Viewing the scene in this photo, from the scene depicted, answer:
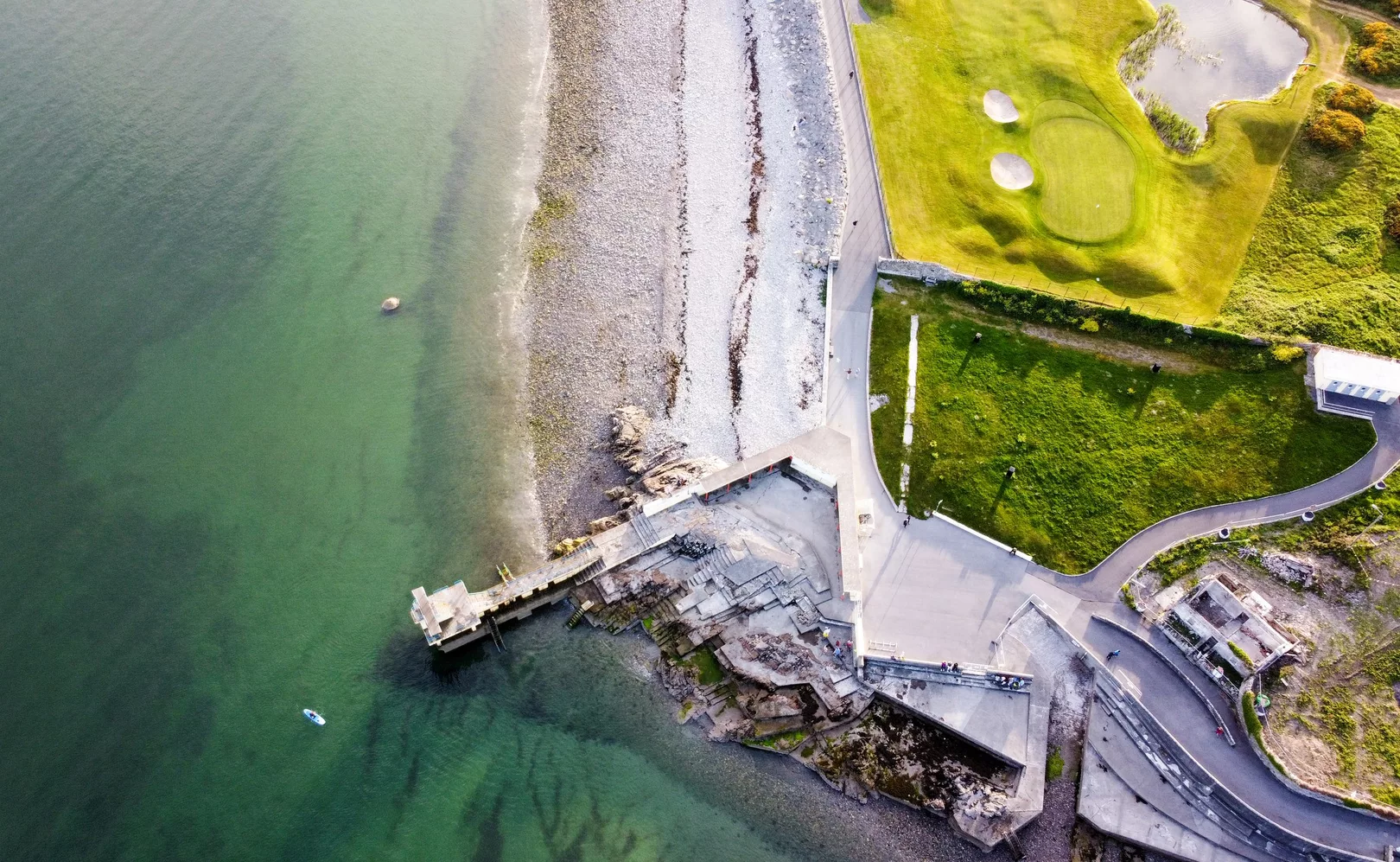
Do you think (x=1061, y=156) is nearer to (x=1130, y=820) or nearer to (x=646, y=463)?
(x=646, y=463)

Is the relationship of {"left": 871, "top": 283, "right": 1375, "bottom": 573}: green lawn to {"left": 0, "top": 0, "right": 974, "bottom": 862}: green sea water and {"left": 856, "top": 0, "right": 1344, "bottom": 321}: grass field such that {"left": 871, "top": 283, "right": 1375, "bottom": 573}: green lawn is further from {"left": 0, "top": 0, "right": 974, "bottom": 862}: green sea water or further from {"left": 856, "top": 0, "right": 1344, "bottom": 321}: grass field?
{"left": 0, "top": 0, "right": 974, "bottom": 862}: green sea water

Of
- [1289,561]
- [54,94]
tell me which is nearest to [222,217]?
[54,94]

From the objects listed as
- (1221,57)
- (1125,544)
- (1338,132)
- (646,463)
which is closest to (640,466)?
(646,463)

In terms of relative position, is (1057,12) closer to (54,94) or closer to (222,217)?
(222,217)

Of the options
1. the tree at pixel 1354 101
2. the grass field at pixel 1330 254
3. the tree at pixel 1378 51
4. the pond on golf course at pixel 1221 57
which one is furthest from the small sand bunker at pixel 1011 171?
the tree at pixel 1378 51

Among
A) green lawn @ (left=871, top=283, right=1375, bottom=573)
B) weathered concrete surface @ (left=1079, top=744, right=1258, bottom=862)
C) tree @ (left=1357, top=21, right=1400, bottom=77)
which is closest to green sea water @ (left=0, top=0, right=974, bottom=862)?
weathered concrete surface @ (left=1079, top=744, right=1258, bottom=862)
